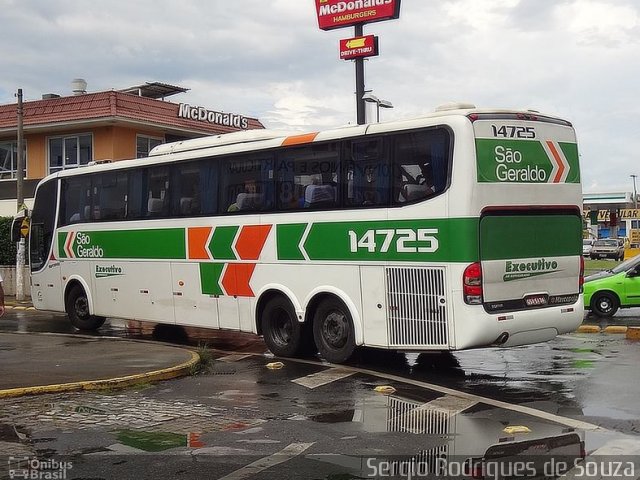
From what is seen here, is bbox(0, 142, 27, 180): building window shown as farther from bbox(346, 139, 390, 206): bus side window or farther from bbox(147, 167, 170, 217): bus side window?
bbox(346, 139, 390, 206): bus side window

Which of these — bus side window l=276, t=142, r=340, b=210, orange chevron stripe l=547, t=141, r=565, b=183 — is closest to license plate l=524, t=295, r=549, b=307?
orange chevron stripe l=547, t=141, r=565, b=183

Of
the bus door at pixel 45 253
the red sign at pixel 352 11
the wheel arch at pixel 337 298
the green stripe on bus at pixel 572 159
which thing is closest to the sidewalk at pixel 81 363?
the wheel arch at pixel 337 298

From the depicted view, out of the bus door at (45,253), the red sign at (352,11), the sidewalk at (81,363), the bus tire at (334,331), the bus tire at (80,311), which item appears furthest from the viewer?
the red sign at (352,11)

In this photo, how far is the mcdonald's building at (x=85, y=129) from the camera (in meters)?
32.9

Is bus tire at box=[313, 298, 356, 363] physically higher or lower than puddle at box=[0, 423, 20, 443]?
higher

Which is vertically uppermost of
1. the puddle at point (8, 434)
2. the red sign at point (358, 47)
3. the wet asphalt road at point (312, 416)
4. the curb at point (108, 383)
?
the red sign at point (358, 47)

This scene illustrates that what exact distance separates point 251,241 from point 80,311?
6.09 metres

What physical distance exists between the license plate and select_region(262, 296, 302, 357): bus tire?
3.62 metres

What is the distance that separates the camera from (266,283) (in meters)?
13.4

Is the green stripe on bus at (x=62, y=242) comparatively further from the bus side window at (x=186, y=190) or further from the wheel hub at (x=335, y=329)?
the wheel hub at (x=335, y=329)

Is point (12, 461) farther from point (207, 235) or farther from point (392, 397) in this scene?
point (207, 235)

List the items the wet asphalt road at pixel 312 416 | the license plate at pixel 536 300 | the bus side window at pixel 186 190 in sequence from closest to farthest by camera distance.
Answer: the wet asphalt road at pixel 312 416 → the license plate at pixel 536 300 → the bus side window at pixel 186 190

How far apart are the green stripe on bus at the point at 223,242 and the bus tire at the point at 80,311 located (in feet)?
15.5

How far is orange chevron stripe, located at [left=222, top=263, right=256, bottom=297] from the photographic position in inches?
540
